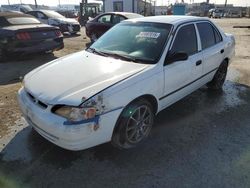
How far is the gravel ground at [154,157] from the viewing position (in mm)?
2740

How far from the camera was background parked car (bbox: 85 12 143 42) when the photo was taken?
11.1 meters

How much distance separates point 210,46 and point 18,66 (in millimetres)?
5595

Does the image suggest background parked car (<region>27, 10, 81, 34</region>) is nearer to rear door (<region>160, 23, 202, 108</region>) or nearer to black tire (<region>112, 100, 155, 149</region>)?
rear door (<region>160, 23, 202, 108</region>)

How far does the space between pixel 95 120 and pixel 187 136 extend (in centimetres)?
162

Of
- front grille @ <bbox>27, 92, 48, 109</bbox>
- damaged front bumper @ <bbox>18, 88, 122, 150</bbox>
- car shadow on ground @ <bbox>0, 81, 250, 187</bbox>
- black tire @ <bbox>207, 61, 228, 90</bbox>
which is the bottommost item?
car shadow on ground @ <bbox>0, 81, 250, 187</bbox>

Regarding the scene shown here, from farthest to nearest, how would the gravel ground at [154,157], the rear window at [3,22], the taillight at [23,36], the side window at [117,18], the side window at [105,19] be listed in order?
1. the side window at [105,19]
2. the side window at [117,18]
3. the rear window at [3,22]
4. the taillight at [23,36]
5. the gravel ground at [154,157]

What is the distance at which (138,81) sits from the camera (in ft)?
9.98

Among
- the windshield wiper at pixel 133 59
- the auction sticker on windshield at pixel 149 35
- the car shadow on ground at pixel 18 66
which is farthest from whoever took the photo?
the car shadow on ground at pixel 18 66

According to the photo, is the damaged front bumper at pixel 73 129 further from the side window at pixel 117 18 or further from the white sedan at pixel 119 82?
the side window at pixel 117 18

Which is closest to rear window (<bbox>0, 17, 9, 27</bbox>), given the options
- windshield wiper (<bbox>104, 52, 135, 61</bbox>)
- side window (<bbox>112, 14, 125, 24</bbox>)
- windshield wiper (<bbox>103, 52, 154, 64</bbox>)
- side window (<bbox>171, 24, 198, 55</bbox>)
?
side window (<bbox>112, 14, 125, 24</bbox>)

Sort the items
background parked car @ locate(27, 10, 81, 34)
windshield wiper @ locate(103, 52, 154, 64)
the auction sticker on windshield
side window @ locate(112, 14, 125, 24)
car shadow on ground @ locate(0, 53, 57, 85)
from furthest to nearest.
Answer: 1. background parked car @ locate(27, 10, 81, 34)
2. side window @ locate(112, 14, 125, 24)
3. car shadow on ground @ locate(0, 53, 57, 85)
4. the auction sticker on windshield
5. windshield wiper @ locate(103, 52, 154, 64)

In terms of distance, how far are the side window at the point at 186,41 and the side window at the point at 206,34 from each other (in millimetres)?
270

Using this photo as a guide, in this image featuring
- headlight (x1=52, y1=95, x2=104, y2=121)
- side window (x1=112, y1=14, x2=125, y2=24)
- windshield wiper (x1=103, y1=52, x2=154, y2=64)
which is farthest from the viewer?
side window (x1=112, y1=14, x2=125, y2=24)

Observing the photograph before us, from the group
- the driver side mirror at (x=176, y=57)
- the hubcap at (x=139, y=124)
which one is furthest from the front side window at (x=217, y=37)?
the hubcap at (x=139, y=124)
